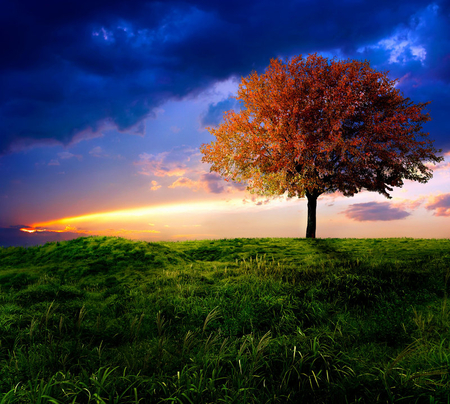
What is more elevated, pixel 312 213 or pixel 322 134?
pixel 322 134

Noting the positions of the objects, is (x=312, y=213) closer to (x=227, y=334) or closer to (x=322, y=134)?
(x=322, y=134)

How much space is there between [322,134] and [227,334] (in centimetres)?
1705

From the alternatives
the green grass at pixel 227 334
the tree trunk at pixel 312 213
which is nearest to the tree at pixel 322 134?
the tree trunk at pixel 312 213

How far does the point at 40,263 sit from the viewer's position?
1306 cm

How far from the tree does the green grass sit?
10103 millimetres

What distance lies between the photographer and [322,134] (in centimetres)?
1967

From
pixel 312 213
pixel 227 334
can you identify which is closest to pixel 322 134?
pixel 312 213

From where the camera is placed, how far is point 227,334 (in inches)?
213

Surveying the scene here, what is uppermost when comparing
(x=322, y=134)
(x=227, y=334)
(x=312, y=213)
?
(x=322, y=134)

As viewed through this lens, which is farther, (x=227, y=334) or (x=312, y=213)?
(x=312, y=213)

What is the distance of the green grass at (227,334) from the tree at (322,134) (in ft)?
33.1

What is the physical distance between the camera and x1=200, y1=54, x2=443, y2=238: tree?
19.7 m

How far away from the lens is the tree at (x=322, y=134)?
64.5 feet

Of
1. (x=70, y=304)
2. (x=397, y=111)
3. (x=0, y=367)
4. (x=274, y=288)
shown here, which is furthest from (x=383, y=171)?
(x=0, y=367)
